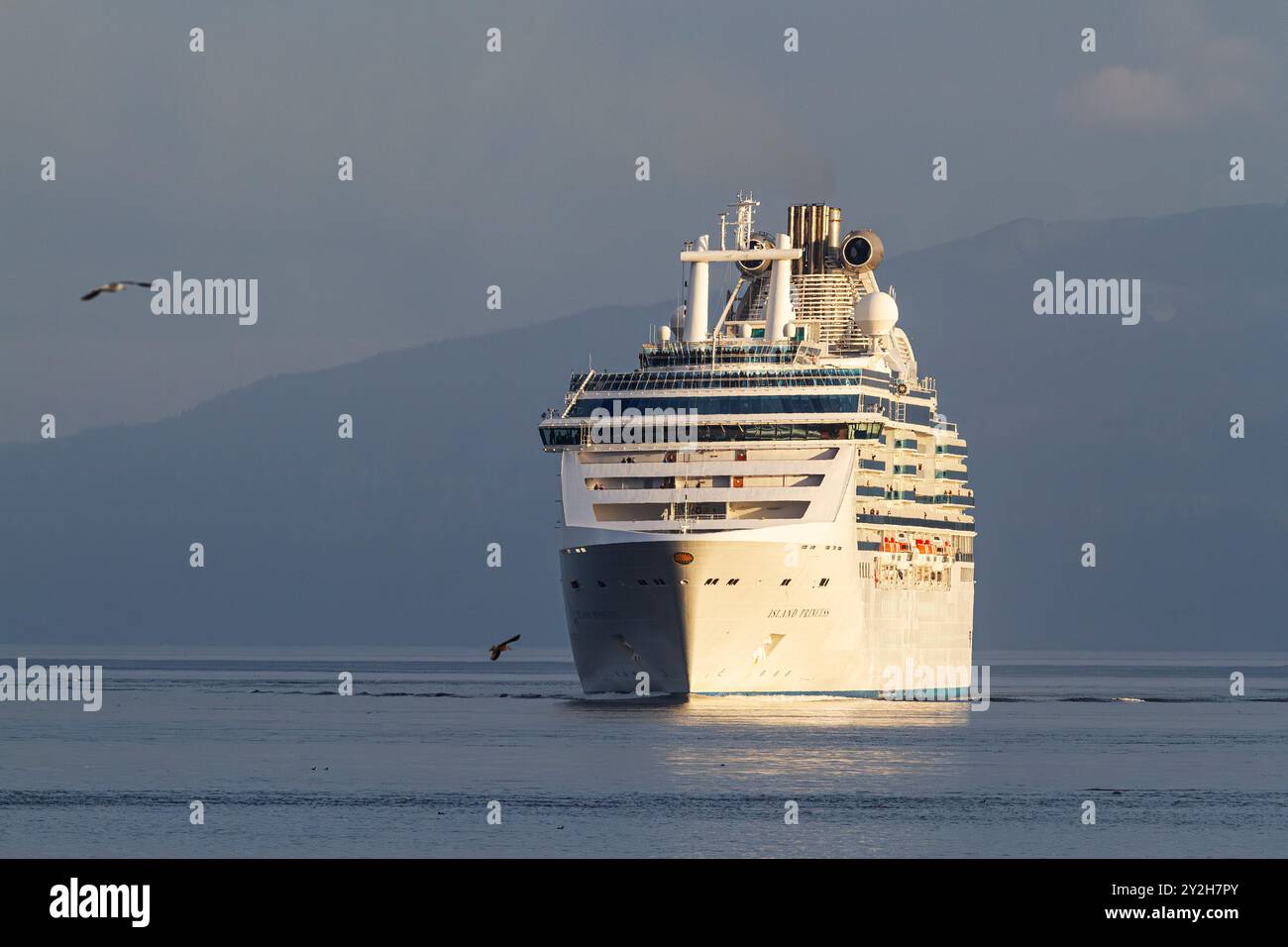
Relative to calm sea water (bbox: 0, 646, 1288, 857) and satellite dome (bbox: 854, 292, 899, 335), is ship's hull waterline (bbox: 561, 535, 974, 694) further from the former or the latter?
satellite dome (bbox: 854, 292, 899, 335)

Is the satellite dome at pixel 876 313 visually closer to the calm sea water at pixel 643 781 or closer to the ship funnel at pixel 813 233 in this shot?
the ship funnel at pixel 813 233

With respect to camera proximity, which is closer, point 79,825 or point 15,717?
point 79,825

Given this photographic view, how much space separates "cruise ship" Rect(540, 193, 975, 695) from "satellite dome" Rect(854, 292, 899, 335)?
5490 millimetres

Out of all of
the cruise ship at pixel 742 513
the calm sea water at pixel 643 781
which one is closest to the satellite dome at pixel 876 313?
the cruise ship at pixel 742 513

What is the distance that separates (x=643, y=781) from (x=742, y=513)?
30417 mm

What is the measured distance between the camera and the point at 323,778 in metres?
77.9

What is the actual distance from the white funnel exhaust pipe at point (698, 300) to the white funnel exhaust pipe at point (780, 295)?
3351mm

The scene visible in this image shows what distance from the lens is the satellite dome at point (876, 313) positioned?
418 feet

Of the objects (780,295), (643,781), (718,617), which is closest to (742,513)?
(718,617)

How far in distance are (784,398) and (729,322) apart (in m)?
12.9

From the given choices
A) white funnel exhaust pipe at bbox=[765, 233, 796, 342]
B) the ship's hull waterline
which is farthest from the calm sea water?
white funnel exhaust pipe at bbox=[765, 233, 796, 342]

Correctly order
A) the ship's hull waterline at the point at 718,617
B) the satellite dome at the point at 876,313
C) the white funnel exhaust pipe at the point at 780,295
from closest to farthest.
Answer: the ship's hull waterline at the point at 718,617 < the white funnel exhaust pipe at the point at 780,295 < the satellite dome at the point at 876,313
